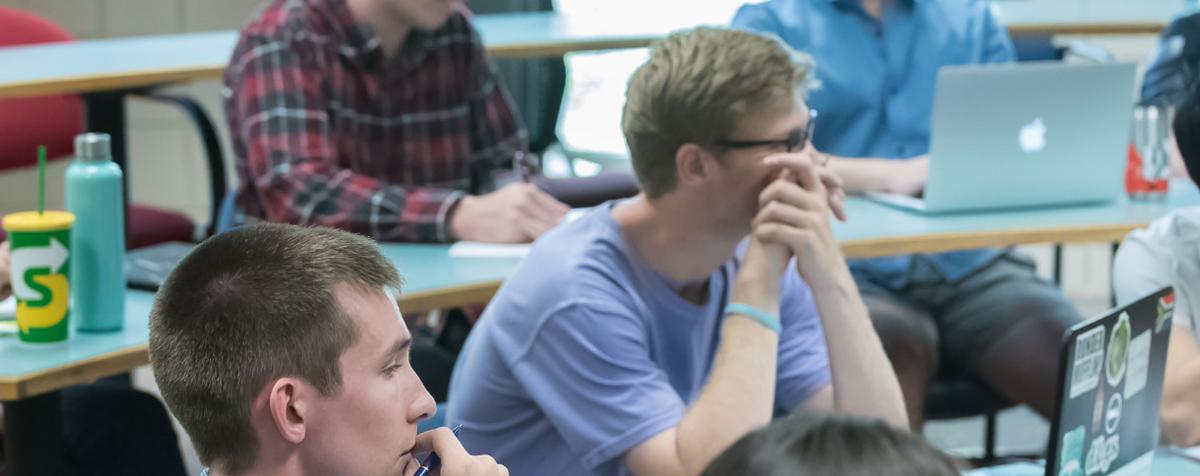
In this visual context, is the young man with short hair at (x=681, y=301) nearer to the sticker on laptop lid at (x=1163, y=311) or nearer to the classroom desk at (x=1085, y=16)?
the sticker on laptop lid at (x=1163, y=311)

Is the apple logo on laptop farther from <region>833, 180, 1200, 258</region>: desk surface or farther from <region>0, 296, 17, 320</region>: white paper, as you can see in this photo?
<region>0, 296, 17, 320</region>: white paper

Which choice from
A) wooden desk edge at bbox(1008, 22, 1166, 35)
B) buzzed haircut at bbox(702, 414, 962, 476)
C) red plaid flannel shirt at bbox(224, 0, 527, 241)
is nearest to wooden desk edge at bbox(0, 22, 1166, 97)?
wooden desk edge at bbox(1008, 22, 1166, 35)

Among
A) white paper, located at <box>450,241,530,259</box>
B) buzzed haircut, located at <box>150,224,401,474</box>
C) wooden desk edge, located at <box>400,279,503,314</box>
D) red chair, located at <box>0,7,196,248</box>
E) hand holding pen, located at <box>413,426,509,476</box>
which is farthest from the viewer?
red chair, located at <box>0,7,196,248</box>

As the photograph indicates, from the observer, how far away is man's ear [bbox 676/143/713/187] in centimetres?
199

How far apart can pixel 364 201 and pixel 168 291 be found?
1474 millimetres

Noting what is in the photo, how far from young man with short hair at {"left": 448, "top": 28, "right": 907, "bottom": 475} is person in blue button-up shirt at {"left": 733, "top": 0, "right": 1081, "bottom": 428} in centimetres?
57

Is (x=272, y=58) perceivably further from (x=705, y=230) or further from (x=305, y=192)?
(x=705, y=230)

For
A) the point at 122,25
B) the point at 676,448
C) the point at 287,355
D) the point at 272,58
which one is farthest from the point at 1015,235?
the point at 122,25

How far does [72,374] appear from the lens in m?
1.95

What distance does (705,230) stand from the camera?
1989 mm

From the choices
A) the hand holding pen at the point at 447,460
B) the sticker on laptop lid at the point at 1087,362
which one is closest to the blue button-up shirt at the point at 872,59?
the sticker on laptop lid at the point at 1087,362

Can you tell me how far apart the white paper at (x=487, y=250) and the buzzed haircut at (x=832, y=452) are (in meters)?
1.67

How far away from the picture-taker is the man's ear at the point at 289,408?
45.9 inches

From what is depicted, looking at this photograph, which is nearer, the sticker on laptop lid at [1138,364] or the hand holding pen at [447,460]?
the hand holding pen at [447,460]
